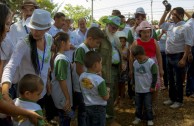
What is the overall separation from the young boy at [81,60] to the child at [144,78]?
0.98m

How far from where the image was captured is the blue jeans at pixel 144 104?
4.52 m

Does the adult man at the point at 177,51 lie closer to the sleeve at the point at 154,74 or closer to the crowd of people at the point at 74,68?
the crowd of people at the point at 74,68

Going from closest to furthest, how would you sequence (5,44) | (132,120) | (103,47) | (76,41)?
(5,44) → (103,47) → (132,120) → (76,41)

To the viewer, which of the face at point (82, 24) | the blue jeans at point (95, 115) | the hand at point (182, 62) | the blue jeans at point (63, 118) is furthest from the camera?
the face at point (82, 24)

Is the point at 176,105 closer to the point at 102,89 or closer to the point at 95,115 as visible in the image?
the point at 95,115

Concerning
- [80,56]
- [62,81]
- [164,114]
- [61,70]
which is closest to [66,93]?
[62,81]

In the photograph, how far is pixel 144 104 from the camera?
181 inches

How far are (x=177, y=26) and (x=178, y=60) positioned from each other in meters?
0.65

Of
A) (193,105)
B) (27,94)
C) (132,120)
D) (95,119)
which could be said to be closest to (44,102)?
(95,119)

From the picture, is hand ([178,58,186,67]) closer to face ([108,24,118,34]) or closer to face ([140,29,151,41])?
face ([140,29,151,41])

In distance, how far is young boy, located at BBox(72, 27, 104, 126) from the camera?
11.8ft

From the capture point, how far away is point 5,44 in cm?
317

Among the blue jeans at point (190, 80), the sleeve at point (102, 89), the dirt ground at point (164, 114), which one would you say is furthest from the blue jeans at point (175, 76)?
the sleeve at point (102, 89)

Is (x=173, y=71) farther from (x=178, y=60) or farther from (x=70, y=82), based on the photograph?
(x=70, y=82)
